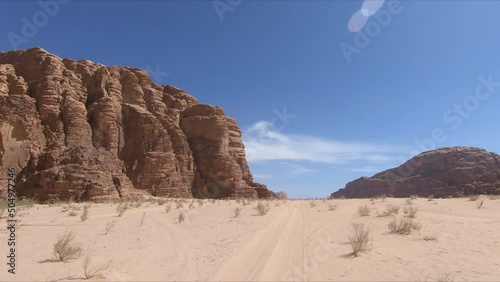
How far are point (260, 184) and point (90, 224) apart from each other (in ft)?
119

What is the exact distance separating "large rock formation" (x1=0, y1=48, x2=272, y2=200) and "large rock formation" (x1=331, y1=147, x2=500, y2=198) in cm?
4094

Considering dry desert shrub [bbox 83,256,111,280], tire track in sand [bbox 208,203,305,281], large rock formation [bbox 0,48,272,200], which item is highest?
large rock formation [bbox 0,48,272,200]

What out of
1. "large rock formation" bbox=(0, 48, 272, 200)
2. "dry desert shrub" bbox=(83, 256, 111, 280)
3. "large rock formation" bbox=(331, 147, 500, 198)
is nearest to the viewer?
"dry desert shrub" bbox=(83, 256, 111, 280)

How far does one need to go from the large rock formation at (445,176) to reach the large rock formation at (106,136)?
1612 inches

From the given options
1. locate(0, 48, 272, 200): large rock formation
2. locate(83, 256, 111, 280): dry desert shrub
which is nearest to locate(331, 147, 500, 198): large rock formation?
locate(0, 48, 272, 200): large rock formation

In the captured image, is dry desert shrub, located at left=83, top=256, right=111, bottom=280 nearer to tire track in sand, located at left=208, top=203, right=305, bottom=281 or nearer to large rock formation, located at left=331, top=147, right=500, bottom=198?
tire track in sand, located at left=208, top=203, right=305, bottom=281

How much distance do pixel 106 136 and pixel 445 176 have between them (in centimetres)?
A: 6575

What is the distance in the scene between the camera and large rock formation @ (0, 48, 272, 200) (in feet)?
99.8

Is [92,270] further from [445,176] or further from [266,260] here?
[445,176]

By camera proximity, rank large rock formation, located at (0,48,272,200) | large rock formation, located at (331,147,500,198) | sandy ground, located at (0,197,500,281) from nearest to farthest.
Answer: sandy ground, located at (0,197,500,281) → large rock formation, located at (0,48,272,200) → large rock formation, located at (331,147,500,198)

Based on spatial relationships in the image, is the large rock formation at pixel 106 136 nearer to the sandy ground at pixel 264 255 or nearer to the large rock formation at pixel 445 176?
the sandy ground at pixel 264 255

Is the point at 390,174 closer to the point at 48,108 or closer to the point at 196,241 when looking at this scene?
the point at 48,108

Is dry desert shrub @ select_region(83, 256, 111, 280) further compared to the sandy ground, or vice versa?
the sandy ground

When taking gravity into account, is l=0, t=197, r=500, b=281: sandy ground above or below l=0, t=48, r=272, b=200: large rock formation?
below
